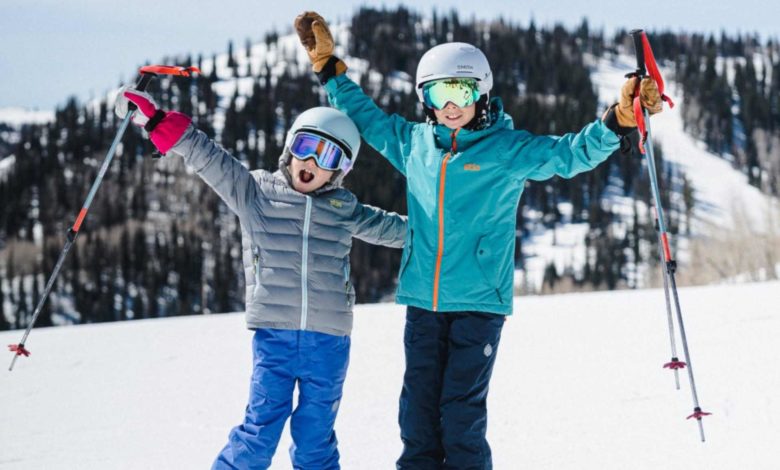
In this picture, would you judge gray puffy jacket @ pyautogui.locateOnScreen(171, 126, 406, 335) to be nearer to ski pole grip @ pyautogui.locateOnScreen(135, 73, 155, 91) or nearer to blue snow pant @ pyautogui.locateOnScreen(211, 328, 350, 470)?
blue snow pant @ pyautogui.locateOnScreen(211, 328, 350, 470)

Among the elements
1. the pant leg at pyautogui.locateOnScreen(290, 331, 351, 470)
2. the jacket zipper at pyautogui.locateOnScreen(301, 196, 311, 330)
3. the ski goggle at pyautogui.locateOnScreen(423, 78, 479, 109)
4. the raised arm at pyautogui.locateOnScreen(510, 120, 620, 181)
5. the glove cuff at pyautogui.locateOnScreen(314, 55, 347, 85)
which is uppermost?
the glove cuff at pyautogui.locateOnScreen(314, 55, 347, 85)

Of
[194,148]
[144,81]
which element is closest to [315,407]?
[194,148]

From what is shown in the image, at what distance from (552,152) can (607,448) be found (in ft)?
5.15

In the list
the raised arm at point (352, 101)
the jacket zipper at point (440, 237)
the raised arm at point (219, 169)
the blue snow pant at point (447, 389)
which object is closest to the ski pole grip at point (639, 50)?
Answer: the jacket zipper at point (440, 237)

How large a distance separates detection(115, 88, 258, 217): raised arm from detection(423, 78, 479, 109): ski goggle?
0.81m

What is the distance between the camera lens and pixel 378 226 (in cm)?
330

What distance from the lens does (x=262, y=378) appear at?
2.92m

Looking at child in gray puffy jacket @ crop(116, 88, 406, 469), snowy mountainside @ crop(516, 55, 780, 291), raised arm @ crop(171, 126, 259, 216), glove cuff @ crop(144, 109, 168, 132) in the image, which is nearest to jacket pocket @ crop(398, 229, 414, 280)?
child in gray puffy jacket @ crop(116, 88, 406, 469)

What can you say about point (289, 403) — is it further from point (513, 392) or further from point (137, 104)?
point (513, 392)

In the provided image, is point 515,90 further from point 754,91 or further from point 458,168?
point 458,168

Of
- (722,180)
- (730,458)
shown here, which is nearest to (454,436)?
(730,458)

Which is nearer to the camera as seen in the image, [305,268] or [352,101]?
[305,268]

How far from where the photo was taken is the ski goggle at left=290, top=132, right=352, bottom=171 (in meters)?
3.10

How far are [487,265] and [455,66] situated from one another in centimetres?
80
